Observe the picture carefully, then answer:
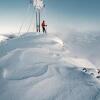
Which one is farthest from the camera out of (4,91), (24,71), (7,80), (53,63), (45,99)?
(53,63)

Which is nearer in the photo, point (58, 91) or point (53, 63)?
point (58, 91)

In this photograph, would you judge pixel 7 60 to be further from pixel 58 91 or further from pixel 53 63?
pixel 58 91

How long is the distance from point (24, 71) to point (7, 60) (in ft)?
10.3

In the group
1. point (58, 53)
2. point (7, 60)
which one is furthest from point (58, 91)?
point (58, 53)

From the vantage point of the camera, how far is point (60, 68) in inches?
788

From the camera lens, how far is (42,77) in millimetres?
18438

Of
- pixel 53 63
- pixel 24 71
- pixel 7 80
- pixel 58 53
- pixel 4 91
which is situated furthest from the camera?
pixel 58 53

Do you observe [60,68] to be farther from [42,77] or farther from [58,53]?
[58,53]

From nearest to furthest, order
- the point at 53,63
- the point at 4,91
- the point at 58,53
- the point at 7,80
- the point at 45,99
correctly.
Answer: the point at 45,99 → the point at 4,91 → the point at 7,80 → the point at 53,63 → the point at 58,53

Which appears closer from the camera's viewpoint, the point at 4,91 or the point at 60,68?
the point at 4,91

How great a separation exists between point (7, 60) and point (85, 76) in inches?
271

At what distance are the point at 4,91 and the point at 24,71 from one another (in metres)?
3.03

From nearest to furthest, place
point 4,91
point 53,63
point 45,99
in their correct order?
point 45,99, point 4,91, point 53,63

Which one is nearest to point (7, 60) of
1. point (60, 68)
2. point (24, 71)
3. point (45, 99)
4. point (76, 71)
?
point (24, 71)
